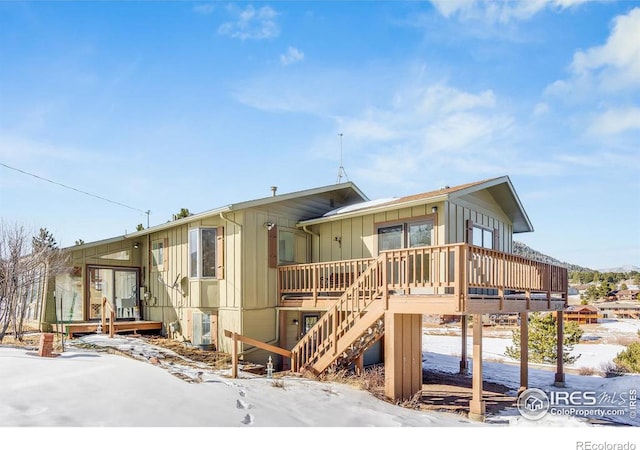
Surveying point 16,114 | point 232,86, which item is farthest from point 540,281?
point 16,114

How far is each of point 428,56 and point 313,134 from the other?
4100 millimetres

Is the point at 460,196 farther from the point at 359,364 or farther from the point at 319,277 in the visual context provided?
the point at 359,364

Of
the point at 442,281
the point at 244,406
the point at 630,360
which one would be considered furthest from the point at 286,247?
the point at 630,360

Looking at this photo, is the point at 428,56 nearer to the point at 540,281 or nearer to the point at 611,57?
the point at 611,57

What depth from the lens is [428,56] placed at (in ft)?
36.2

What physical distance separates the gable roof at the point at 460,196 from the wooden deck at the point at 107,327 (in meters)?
5.80

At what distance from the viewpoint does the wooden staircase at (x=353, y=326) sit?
8.70m

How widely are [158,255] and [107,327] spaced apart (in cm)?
258

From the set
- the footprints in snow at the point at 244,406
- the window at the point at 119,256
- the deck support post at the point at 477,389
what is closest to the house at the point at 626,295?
the deck support post at the point at 477,389

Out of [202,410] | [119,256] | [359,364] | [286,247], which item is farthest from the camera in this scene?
[119,256]

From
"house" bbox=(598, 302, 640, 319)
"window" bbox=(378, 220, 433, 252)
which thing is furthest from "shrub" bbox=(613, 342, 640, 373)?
"house" bbox=(598, 302, 640, 319)

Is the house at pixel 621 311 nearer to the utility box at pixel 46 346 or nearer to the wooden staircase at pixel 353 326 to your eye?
the wooden staircase at pixel 353 326

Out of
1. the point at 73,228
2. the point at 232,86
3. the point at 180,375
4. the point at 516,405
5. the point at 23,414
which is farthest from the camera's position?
the point at 73,228

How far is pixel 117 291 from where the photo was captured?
14.8 meters
